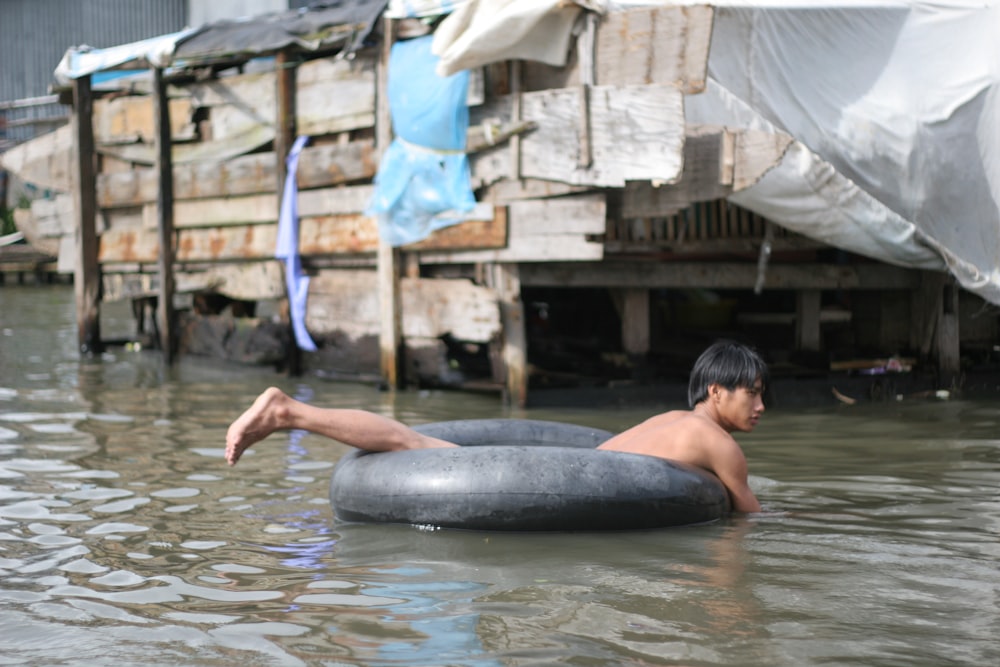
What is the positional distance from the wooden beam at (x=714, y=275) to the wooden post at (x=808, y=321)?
8.0 inches

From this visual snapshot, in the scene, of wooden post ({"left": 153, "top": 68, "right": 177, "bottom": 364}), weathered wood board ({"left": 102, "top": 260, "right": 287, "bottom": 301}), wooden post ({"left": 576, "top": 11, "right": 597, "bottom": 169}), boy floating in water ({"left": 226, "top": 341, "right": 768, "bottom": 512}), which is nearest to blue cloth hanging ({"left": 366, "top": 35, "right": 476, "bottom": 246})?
wooden post ({"left": 576, "top": 11, "right": 597, "bottom": 169})

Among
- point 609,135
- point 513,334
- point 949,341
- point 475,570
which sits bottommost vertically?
point 475,570

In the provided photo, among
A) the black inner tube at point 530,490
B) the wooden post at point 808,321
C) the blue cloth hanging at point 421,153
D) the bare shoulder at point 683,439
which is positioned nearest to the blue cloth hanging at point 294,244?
the blue cloth hanging at point 421,153

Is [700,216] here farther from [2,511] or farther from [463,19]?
[2,511]

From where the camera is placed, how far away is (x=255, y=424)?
5285 mm

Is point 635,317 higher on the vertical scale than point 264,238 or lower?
lower

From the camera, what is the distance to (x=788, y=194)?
330 inches

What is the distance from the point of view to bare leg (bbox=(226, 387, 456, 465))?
17.3ft

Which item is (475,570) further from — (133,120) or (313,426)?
(133,120)

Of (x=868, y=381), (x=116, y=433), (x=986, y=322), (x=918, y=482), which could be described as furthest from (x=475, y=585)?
(x=986, y=322)

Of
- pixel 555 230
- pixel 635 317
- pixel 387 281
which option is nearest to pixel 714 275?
pixel 635 317

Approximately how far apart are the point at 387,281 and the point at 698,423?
17.2ft

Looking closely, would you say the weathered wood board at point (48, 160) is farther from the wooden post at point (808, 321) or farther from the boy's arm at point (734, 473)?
the boy's arm at point (734, 473)

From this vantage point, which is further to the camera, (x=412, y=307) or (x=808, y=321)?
(x=808, y=321)
